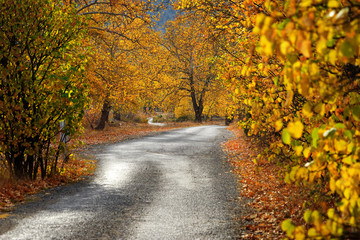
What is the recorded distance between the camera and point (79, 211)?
7.00 metres

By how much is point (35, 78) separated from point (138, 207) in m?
4.35

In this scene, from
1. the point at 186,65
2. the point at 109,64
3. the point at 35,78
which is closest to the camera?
the point at 35,78

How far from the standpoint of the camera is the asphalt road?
19.1 feet

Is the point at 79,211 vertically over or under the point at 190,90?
under

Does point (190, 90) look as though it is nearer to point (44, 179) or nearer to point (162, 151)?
point (162, 151)

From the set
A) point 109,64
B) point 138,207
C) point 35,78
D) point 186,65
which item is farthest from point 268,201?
point 186,65

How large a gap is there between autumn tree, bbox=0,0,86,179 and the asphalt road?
5.00ft

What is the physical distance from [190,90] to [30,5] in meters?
34.1

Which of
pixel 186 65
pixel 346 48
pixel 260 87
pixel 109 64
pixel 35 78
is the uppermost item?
pixel 186 65

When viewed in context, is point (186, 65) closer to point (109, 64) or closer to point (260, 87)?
point (109, 64)

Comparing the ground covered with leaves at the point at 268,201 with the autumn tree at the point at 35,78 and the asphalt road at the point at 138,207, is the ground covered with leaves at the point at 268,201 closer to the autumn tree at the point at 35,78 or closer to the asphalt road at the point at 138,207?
the asphalt road at the point at 138,207

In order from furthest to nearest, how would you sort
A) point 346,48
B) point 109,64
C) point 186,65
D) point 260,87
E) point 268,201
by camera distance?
point 186,65 → point 109,64 → point 268,201 → point 260,87 → point 346,48

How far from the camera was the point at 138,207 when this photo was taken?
7402mm

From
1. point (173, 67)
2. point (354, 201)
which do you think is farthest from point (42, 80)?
point (173, 67)
